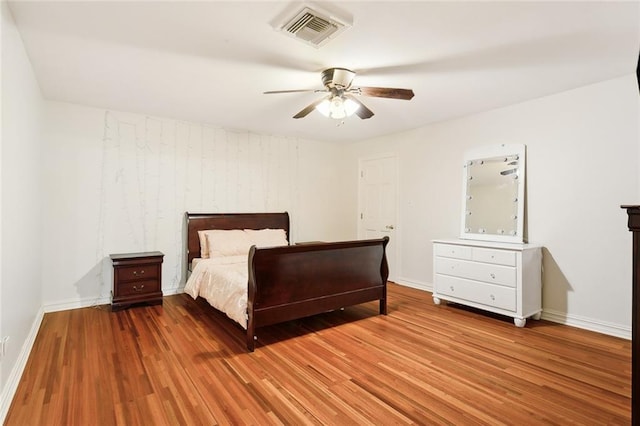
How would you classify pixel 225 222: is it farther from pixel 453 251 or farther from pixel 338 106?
pixel 453 251

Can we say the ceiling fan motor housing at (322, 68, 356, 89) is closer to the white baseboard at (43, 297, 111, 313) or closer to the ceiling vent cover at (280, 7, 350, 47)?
the ceiling vent cover at (280, 7, 350, 47)

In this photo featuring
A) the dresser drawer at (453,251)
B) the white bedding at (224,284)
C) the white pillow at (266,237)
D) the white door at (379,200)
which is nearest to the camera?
the white bedding at (224,284)

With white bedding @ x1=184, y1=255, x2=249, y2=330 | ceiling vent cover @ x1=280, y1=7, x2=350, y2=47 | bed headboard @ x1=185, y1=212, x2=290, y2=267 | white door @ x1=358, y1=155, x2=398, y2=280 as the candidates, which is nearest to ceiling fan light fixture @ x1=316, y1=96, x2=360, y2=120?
ceiling vent cover @ x1=280, y1=7, x2=350, y2=47

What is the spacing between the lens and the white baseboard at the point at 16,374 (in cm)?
190

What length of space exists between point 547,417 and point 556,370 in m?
0.72

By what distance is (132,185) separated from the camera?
14.2ft

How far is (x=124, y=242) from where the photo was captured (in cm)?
427

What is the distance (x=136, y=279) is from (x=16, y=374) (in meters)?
1.77

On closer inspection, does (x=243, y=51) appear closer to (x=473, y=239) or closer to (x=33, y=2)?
(x=33, y=2)

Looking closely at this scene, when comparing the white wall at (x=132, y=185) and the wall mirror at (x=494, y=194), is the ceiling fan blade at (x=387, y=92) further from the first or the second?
the white wall at (x=132, y=185)

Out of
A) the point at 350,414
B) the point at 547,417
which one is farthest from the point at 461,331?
the point at 350,414

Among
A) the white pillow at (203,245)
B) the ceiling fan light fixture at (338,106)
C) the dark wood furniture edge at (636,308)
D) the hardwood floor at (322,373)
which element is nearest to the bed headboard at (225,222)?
the white pillow at (203,245)

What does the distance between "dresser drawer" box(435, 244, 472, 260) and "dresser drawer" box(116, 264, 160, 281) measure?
360 cm

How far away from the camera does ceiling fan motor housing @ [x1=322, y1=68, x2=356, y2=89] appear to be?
9.37 feet
